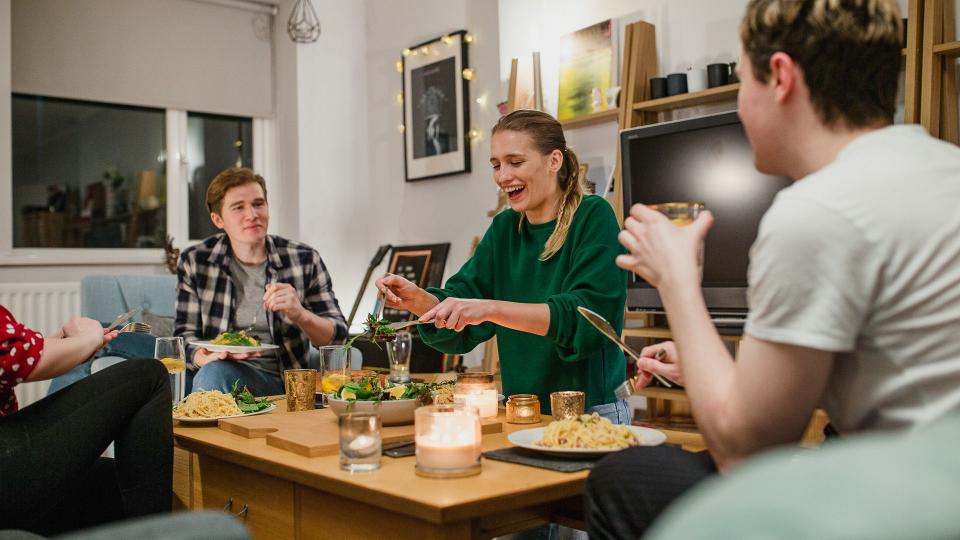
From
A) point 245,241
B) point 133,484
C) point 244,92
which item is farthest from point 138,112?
point 133,484

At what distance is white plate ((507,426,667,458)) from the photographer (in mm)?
1439

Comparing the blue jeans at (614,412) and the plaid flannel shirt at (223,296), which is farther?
the plaid flannel shirt at (223,296)

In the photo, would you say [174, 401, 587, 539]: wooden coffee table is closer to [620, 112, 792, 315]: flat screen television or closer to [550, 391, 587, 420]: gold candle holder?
[550, 391, 587, 420]: gold candle holder

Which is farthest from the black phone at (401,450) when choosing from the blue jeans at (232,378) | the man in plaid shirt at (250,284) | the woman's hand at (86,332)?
the man in plaid shirt at (250,284)

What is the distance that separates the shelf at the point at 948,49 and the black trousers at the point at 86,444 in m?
2.52

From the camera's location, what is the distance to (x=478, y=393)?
6.32 feet

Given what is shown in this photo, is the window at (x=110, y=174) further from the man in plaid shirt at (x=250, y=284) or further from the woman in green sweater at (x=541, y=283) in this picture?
the woman in green sweater at (x=541, y=283)

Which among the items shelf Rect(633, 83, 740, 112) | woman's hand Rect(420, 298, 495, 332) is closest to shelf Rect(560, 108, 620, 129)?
shelf Rect(633, 83, 740, 112)

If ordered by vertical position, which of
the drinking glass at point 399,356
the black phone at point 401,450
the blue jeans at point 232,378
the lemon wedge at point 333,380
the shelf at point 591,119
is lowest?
the blue jeans at point 232,378

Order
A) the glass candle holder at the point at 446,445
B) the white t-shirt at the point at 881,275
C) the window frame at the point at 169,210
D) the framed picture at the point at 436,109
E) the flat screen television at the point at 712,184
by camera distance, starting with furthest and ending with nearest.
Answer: the framed picture at the point at 436,109, the window frame at the point at 169,210, the flat screen television at the point at 712,184, the glass candle holder at the point at 446,445, the white t-shirt at the point at 881,275

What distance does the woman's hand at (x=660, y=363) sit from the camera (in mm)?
1429

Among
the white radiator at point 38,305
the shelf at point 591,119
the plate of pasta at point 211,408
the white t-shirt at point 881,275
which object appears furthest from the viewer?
the white radiator at point 38,305

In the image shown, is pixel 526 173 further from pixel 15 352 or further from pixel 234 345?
pixel 15 352

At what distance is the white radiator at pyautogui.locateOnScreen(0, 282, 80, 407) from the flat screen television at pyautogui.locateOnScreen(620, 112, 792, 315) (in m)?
3.01
